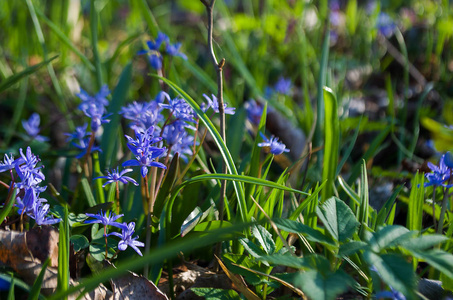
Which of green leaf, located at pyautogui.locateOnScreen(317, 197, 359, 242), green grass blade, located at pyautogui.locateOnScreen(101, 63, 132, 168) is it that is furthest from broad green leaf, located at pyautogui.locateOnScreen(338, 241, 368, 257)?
green grass blade, located at pyautogui.locateOnScreen(101, 63, 132, 168)

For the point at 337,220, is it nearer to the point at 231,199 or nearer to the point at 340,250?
the point at 340,250

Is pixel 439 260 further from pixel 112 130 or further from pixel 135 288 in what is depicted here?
pixel 112 130

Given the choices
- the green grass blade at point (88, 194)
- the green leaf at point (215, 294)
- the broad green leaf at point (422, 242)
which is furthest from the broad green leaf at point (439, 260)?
the green grass blade at point (88, 194)

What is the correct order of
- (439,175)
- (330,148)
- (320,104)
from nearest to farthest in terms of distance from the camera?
(439,175) < (330,148) < (320,104)

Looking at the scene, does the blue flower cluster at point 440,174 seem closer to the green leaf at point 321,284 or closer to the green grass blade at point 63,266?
the green leaf at point 321,284

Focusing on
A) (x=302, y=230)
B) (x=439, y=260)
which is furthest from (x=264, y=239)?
(x=439, y=260)

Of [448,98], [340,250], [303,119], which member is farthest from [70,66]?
[340,250]
